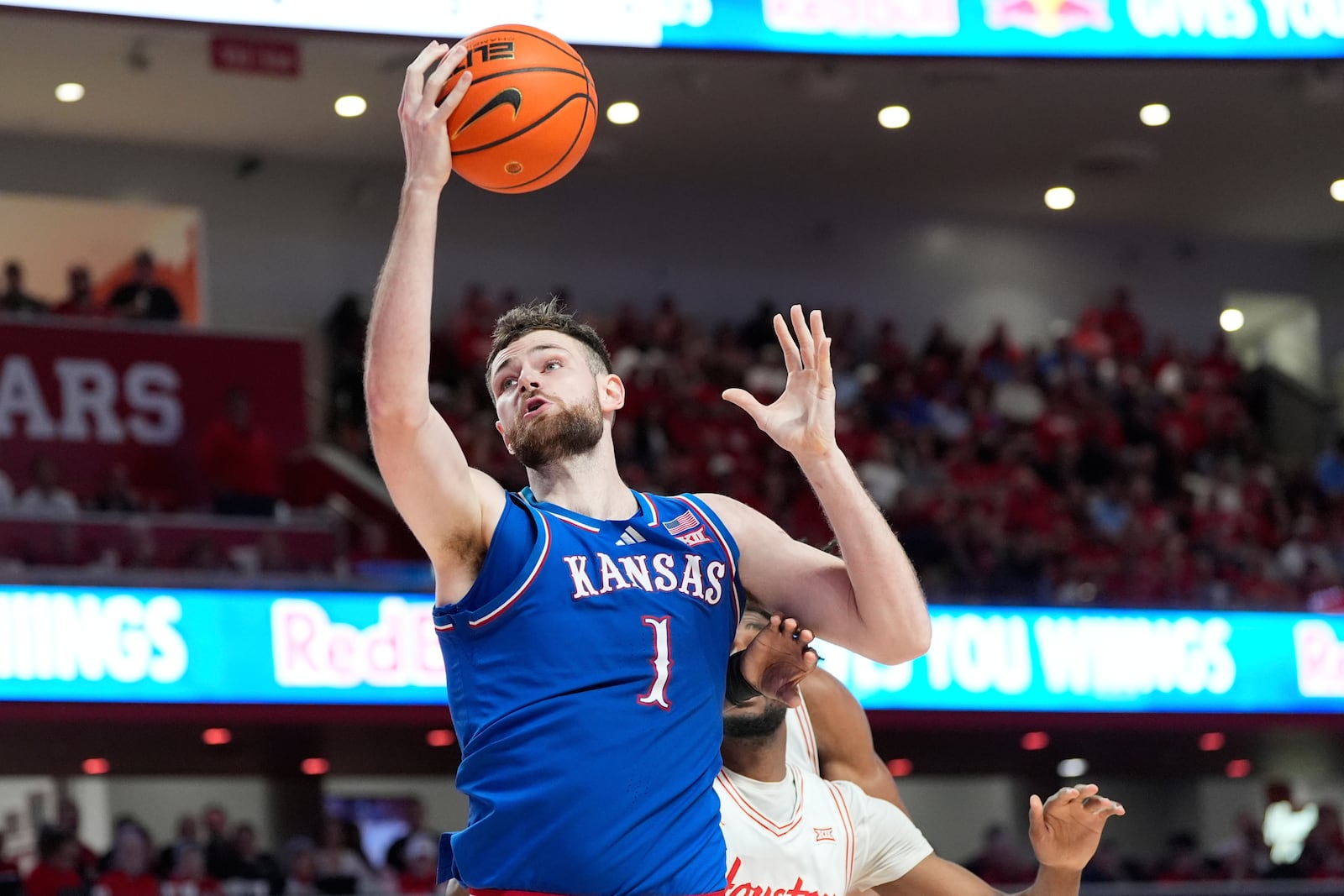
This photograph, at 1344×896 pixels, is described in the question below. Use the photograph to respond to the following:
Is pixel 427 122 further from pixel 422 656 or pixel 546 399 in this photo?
pixel 422 656

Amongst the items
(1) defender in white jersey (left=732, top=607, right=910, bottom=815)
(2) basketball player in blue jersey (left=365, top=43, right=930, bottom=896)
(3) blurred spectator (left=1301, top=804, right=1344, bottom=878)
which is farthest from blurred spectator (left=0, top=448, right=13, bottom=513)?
(2) basketball player in blue jersey (left=365, top=43, right=930, bottom=896)

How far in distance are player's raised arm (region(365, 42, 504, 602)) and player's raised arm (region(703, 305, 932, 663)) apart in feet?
1.89

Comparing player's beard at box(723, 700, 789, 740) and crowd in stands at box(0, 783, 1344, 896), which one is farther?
crowd in stands at box(0, 783, 1344, 896)

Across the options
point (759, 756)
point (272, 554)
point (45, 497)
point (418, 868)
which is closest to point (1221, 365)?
point (272, 554)

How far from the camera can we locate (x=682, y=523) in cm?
389

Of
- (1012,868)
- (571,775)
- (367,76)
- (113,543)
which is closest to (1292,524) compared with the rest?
(1012,868)

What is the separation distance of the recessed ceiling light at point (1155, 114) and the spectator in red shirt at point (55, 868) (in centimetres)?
1299

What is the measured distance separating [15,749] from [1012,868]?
25.3ft

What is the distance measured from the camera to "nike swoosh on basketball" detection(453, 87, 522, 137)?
3.92 meters

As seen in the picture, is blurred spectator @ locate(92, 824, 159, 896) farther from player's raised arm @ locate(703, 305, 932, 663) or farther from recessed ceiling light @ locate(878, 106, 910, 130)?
recessed ceiling light @ locate(878, 106, 910, 130)

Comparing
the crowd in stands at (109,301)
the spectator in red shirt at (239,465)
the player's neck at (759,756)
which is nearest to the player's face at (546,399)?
→ the player's neck at (759,756)

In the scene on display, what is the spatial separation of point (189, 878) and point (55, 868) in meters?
0.87

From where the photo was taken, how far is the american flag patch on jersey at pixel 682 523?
3.86 m

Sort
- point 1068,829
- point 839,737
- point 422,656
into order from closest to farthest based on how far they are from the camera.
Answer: point 1068,829 → point 839,737 → point 422,656
